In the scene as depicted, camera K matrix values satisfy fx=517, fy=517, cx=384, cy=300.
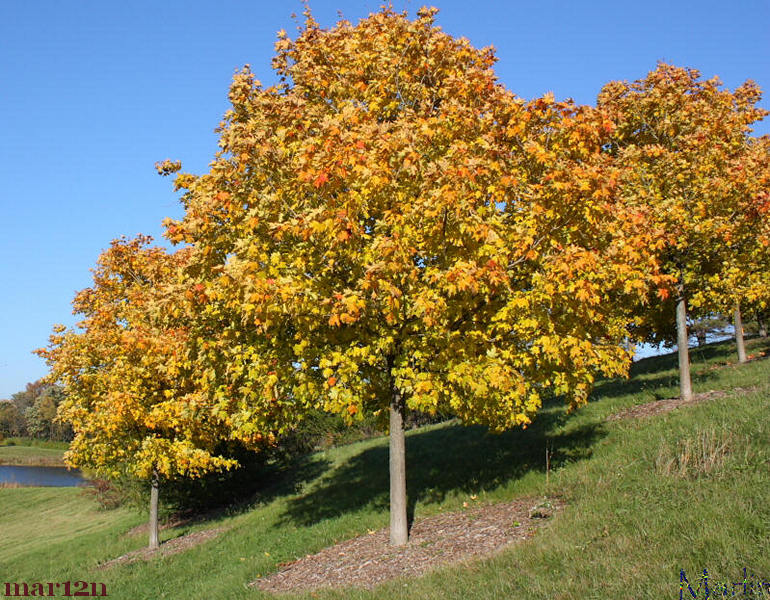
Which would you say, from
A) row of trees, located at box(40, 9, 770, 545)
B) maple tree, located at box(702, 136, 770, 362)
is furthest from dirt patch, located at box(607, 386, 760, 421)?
row of trees, located at box(40, 9, 770, 545)

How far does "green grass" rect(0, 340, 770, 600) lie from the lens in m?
5.09

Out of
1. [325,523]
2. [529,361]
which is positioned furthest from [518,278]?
[325,523]

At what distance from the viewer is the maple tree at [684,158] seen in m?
12.5

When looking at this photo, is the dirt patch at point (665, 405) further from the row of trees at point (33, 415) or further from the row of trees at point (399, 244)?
the row of trees at point (33, 415)

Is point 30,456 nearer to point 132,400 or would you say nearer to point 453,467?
point 132,400

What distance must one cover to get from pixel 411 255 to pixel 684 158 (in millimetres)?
9787

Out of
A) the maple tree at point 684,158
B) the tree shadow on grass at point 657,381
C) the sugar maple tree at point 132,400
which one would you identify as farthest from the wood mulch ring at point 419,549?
the tree shadow on grass at point 657,381

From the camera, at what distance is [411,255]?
25.6 ft

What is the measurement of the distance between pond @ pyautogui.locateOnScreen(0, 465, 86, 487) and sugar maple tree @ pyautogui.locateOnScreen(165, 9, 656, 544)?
55.7 m

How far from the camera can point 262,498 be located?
19609 mm

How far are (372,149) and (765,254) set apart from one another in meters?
11.5

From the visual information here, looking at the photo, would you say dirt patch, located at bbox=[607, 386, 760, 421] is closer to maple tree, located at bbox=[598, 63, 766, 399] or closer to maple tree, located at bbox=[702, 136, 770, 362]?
maple tree, located at bbox=[598, 63, 766, 399]

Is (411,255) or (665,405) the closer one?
(411,255)

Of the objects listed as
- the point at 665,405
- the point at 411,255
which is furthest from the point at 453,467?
the point at 411,255
